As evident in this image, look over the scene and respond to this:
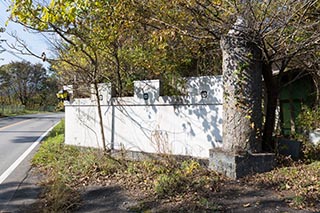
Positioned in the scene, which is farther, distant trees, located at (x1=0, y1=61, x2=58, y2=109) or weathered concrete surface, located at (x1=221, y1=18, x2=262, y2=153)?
distant trees, located at (x1=0, y1=61, x2=58, y2=109)

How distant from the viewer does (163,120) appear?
6.50 metres

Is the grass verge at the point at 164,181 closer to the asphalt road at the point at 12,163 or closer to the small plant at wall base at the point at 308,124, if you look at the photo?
the asphalt road at the point at 12,163

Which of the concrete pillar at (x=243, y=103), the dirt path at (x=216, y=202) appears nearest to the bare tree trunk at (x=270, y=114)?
the concrete pillar at (x=243, y=103)

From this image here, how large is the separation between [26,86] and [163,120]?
152ft

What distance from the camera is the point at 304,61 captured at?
6715 mm

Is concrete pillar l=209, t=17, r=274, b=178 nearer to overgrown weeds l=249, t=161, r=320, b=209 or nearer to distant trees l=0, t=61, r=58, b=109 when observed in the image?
overgrown weeds l=249, t=161, r=320, b=209

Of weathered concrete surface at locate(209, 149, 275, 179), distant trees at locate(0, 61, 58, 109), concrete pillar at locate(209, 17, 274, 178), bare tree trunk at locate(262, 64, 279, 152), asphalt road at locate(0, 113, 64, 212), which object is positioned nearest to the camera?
weathered concrete surface at locate(209, 149, 275, 179)

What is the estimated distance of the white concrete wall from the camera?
233 inches

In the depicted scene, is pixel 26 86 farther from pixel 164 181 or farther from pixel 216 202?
pixel 216 202

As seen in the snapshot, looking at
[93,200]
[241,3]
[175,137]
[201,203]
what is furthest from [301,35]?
[93,200]

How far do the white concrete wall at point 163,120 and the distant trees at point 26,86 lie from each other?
125 ft

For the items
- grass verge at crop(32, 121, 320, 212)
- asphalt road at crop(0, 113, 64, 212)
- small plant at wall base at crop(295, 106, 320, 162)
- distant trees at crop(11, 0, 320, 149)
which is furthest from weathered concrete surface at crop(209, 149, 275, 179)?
asphalt road at crop(0, 113, 64, 212)

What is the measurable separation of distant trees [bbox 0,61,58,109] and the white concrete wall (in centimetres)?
3806

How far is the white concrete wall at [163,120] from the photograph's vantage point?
5930 millimetres
